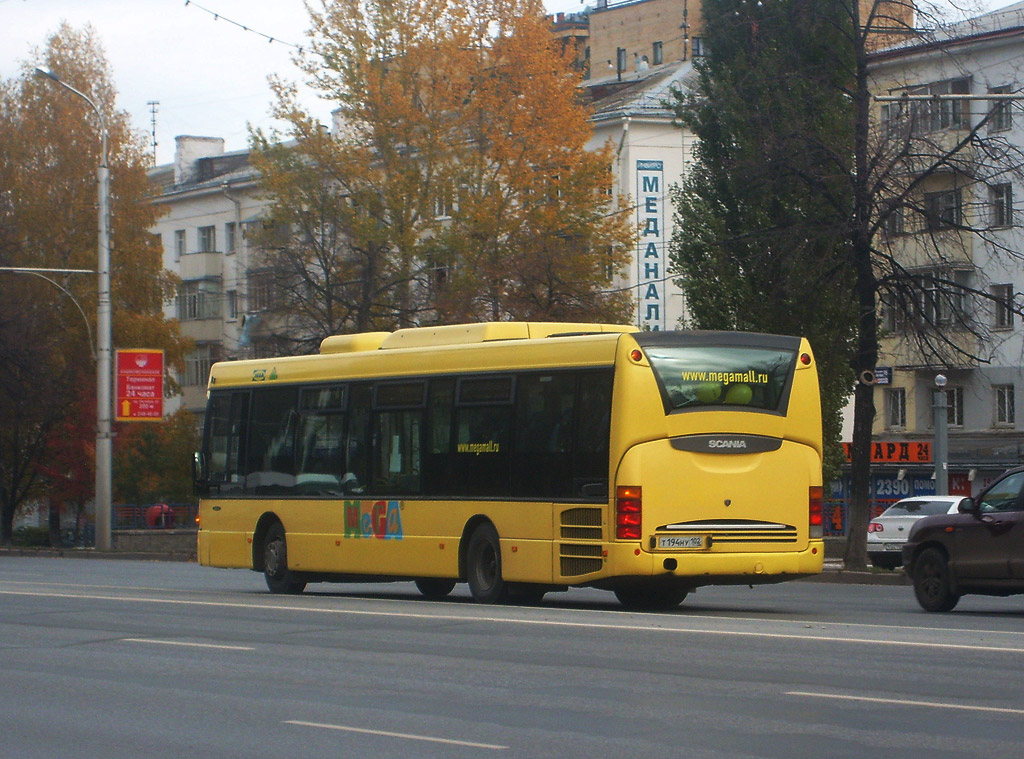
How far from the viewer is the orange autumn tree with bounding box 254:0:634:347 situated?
39.6 metres

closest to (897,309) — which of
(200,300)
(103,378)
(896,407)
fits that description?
(103,378)

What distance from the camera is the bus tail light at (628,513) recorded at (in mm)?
16812

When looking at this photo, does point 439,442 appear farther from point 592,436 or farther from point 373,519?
point 592,436

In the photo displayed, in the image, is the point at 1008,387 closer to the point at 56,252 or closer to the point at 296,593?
the point at 56,252

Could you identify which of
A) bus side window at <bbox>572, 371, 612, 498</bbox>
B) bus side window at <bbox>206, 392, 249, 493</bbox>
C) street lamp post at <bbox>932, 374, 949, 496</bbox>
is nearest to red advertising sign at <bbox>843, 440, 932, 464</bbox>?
street lamp post at <bbox>932, 374, 949, 496</bbox>

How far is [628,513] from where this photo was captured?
55.3 feet

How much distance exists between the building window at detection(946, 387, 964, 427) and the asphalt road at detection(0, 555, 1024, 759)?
34957mm

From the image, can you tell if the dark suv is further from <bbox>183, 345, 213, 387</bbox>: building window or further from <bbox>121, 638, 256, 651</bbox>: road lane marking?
<bbox>183, 345, 213, 387</bbox>: building window

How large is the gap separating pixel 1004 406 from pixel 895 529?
20.3m

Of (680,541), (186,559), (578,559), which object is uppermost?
(680,541)

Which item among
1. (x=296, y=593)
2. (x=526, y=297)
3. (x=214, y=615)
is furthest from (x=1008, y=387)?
(x=214, y=615)

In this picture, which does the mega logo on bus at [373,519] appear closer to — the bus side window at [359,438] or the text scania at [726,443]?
the bus side window at [359,438]

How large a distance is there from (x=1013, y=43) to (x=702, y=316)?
58.0 feet

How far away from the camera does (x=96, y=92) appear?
195 ft
